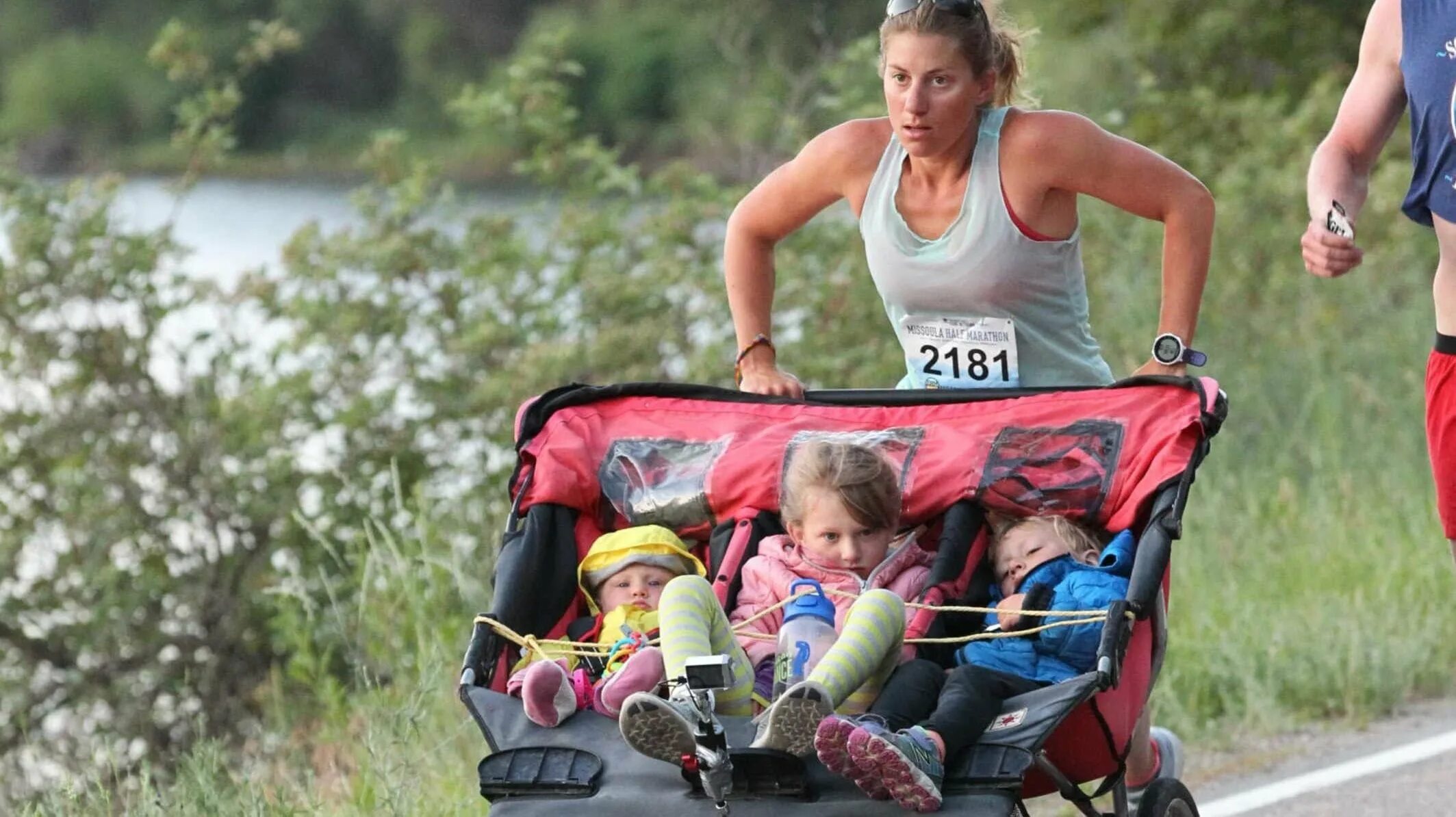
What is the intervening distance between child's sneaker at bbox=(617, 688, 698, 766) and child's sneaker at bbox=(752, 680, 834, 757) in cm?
13

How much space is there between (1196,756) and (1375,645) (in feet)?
2.61

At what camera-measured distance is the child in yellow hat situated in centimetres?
365

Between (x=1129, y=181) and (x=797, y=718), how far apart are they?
1.52m

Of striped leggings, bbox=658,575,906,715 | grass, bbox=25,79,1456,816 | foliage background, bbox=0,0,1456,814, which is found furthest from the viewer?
foliage background, bbox=0,0,1456,814

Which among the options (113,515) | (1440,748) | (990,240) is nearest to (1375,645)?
(1440,748)

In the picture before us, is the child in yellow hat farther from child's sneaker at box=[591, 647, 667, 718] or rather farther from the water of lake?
the water of lake

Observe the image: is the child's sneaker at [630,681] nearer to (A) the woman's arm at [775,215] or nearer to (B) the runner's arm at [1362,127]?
(A) the woman's arm at [775,215]

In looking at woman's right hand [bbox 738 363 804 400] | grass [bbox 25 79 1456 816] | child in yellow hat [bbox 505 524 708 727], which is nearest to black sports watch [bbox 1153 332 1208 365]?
woman's right hand [bbox 738 363 804 400]

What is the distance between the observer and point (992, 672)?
3.65m

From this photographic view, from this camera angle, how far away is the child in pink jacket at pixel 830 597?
10.9 ft

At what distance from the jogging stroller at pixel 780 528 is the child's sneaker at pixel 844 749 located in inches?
1.5

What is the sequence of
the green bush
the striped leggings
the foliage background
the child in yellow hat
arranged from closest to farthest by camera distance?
1. the striped leggings
2. the child in yellow hat
3. the foliage background
4. the green bush

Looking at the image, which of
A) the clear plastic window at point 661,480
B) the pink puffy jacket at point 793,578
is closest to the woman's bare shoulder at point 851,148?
the clear plastic window at point 661,480

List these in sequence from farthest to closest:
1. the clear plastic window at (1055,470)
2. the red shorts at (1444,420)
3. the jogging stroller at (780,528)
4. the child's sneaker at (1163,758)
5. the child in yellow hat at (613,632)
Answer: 1. the child's sneaker at (1163,758)
2. the clear plastic window at (1055,470)
3. the red shorts at (1444,420)
4. the child in yellow hat at (613,632)
5. the jogging stroller at (780,528)
